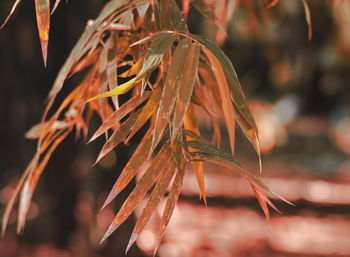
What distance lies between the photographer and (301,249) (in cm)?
295

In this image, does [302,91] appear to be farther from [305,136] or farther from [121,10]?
[121,10]

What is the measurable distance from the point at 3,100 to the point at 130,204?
217cm

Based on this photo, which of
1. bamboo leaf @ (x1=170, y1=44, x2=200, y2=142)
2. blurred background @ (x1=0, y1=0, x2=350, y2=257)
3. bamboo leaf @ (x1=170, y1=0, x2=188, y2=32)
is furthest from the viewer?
blurred background @ (x1=0, y1=0, x2=350, y2=257)

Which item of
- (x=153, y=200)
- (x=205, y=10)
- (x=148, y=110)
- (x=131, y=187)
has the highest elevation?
(x=205, y=10)

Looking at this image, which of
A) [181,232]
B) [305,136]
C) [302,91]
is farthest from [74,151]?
[302,91]

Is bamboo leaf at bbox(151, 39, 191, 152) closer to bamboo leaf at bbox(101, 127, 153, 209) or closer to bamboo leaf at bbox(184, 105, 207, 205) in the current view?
bamboo leaf at bbox(101, 127, 153, 209)

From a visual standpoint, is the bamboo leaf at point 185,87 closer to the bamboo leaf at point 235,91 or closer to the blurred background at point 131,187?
the bamboo leaf at point 235,91

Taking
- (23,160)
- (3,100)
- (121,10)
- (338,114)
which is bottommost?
(338,114)

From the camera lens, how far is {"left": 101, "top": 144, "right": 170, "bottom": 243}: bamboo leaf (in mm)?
667

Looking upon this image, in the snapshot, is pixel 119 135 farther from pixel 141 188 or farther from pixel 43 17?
pixel 43 17

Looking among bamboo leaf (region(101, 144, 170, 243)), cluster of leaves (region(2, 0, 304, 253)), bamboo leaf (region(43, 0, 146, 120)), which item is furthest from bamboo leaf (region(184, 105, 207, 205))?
bamboo leaf (region(43, 0, 146, 120))

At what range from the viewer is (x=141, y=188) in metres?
0.68

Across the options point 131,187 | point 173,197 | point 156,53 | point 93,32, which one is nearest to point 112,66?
point 93,32

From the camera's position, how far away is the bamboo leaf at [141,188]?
2.19ft
